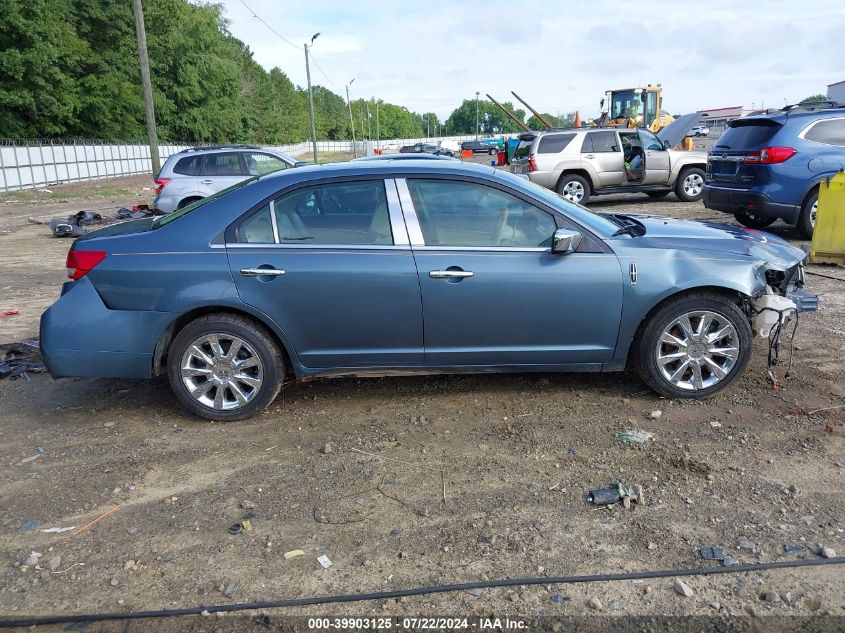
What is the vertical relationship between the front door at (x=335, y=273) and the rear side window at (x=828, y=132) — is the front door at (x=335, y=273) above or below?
below

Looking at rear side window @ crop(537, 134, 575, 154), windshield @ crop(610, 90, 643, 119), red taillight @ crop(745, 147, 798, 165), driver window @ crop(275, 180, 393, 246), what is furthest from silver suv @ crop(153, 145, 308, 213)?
windshield @ crop(610, 90, 643, 119)

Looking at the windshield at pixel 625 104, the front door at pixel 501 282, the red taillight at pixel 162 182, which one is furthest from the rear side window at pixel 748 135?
the windshield at pixel 625 104

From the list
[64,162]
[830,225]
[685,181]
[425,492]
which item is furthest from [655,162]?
[64,162]

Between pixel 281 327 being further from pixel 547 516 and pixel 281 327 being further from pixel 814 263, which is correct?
pixel 814 263

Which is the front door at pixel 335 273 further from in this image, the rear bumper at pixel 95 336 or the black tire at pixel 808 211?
the black tire at pixel 808 211

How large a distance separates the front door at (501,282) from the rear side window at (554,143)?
1111 cm

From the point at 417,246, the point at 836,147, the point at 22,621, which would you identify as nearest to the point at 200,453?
the point at 22,621

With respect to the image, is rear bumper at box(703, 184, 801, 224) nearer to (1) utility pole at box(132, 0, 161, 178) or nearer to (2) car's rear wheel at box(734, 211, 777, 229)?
(2) car's rear wheel at box(734, 211, 777, 229)

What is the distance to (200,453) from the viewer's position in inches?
162

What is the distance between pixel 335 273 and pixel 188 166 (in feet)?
31.9

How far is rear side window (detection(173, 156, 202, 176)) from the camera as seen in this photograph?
12.7m

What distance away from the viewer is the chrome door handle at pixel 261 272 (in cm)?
428

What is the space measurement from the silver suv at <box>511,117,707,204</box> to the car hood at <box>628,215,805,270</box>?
10021 mm

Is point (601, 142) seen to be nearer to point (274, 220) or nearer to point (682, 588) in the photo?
point (274, 220)
